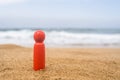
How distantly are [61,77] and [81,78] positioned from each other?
0.25 m

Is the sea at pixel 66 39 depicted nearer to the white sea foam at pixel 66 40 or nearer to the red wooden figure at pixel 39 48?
the white sea foam at pixel 66 40

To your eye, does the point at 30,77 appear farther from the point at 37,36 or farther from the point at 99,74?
the point at 99,74

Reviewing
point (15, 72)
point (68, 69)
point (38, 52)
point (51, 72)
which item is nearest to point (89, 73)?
point (68, 69)

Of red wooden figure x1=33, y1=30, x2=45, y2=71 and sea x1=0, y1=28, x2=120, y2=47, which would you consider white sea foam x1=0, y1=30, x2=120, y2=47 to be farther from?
red wooden figure x1=33, y1=30, x2=45, y2=71

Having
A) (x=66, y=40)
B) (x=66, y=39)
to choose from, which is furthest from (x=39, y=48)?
(x=66, y=39)

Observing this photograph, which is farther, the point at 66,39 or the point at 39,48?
the point at 66,39

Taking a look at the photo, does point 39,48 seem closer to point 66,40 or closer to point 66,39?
point 66,40

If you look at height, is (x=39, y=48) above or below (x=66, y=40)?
above

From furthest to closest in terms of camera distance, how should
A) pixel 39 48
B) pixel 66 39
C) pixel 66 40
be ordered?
1. pixel 66 39
2. pixel 66 40
3. pixel 39 48

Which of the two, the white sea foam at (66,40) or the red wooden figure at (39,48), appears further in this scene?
the white sea foam at (66,40)

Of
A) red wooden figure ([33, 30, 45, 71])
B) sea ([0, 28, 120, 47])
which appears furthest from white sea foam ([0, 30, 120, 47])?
red wooden figure ([33, 30, 45, 71])

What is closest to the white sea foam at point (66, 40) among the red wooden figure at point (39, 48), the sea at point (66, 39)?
the sea at point (66, 39)

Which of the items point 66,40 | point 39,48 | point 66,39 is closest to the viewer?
point 39,48

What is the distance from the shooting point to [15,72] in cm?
271
